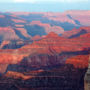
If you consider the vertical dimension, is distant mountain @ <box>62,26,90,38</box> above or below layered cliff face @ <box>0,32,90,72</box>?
above

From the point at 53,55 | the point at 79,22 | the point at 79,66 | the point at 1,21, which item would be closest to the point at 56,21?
the point at 79,22

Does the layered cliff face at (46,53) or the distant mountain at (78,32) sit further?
the distant mountain at (78,32)

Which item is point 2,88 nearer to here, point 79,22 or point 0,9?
point 79,22

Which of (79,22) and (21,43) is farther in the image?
(79,22)

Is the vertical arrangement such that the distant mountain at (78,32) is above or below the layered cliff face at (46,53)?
above

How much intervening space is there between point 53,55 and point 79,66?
20.4ft

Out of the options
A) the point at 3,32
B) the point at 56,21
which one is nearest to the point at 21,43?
the point at 3,32

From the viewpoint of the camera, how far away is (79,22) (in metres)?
51.5

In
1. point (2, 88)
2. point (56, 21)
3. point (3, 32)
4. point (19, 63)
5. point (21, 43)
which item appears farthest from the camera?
point (56, 21)

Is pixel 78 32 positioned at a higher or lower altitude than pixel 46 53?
Answer: higher

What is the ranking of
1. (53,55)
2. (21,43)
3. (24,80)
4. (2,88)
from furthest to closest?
(21,43), (53,55), (24,80), (2,88)

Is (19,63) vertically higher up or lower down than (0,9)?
lower down

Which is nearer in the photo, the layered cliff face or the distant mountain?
the layered cliff face

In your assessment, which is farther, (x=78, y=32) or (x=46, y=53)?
(x=78, y=32)
